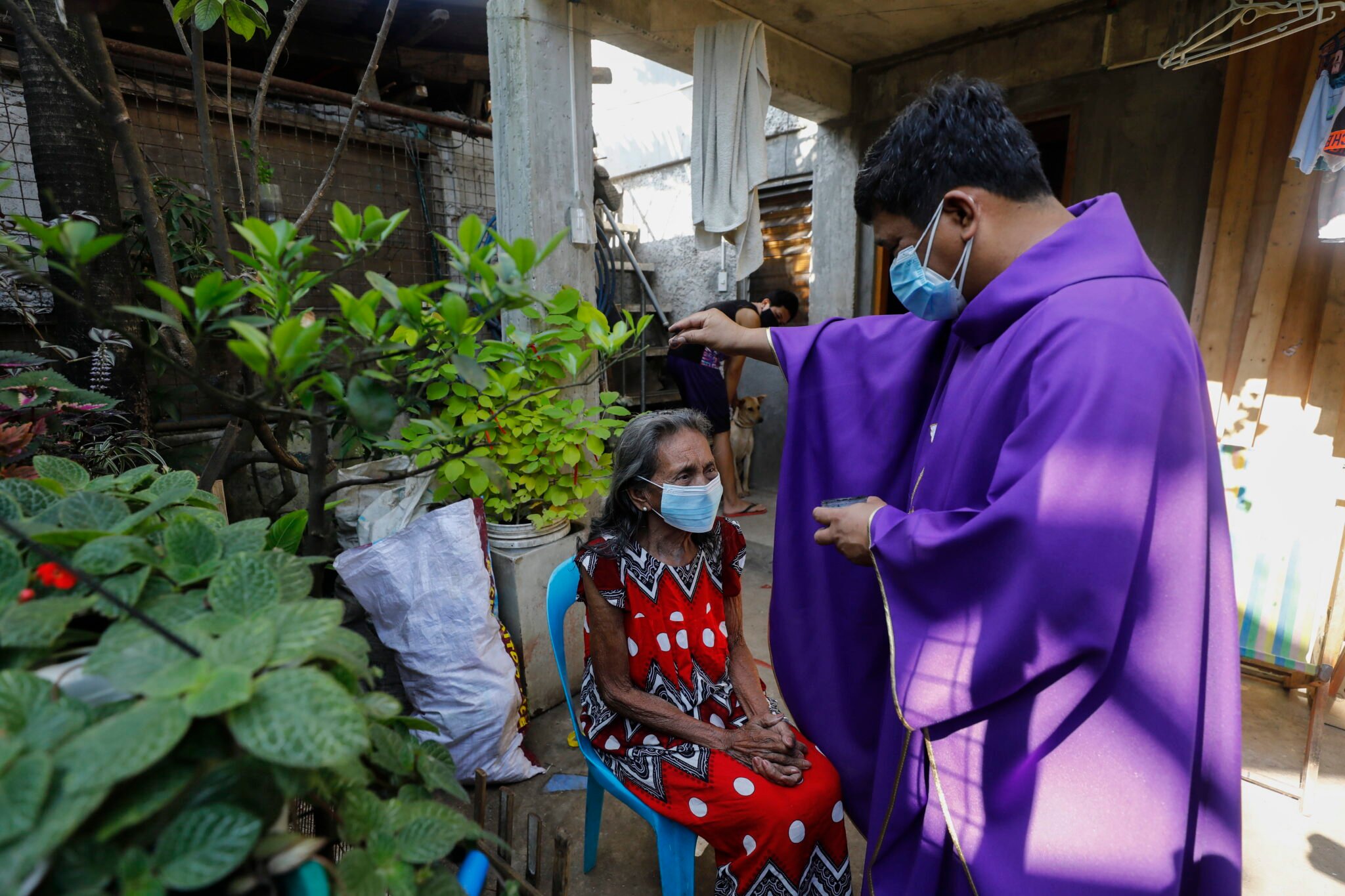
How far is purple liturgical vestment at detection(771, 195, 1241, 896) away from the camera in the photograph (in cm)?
111

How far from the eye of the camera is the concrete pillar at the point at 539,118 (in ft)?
9.41

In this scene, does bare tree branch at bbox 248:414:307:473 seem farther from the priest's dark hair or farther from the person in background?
the person in background

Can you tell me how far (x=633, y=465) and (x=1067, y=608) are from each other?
1.10 metres

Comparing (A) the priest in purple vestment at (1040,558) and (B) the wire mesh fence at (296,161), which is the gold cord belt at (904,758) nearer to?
(A) the priest in purple vestment at (1040,558)

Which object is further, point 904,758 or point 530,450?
point 530,450

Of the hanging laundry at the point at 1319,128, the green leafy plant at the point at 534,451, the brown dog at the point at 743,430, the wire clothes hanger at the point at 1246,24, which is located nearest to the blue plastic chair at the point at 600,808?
the green leafy plant at the point at 534,451

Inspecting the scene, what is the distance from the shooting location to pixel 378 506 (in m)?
2.56

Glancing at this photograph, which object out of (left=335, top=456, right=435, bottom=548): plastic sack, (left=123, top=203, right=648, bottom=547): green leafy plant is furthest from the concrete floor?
(left=123, top=203, right=648, bottom=547): green leafy plant

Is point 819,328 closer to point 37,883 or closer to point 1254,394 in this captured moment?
point 37,883

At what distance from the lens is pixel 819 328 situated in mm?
1922

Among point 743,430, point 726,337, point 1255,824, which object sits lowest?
point 1255,824

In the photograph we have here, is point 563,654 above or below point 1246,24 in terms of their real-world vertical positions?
below

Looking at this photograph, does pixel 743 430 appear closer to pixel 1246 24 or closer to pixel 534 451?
pixel 534 451

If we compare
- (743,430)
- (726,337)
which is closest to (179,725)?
(726,337)
